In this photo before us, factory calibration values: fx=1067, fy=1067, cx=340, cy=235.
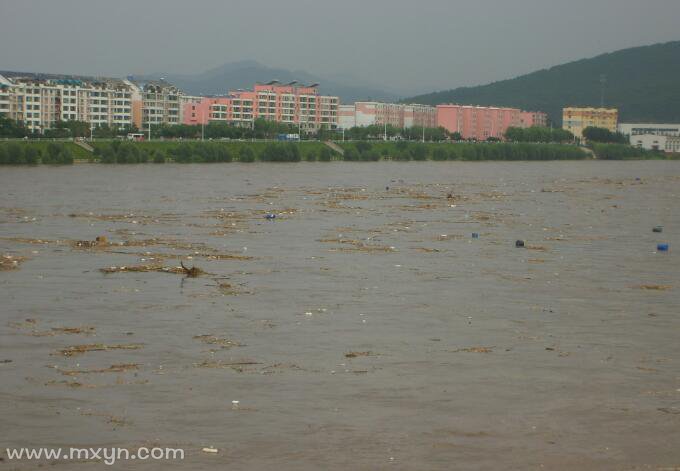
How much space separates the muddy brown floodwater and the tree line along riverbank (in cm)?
5400

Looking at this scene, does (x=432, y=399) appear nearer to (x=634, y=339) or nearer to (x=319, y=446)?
(x=319, y=446)

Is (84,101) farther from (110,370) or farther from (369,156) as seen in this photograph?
(110,370)

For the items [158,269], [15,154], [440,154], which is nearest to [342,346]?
[158,269]

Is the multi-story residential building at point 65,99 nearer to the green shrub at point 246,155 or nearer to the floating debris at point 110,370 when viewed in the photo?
the green shrub at point 246,155

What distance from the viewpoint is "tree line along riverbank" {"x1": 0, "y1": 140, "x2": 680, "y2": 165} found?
281ft

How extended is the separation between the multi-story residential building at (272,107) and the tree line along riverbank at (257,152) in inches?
1283

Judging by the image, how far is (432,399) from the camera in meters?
12.5

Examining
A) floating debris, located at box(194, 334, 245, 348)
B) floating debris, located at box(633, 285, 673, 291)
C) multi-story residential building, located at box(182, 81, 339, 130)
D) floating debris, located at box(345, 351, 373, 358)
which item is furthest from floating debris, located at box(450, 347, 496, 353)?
multi-story residential building, located at box(182, 81, 339, 130)

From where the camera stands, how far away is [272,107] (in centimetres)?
16862

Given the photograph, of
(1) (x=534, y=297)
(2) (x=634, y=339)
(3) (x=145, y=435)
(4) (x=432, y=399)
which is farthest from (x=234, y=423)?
(1) (x=534, y=297)

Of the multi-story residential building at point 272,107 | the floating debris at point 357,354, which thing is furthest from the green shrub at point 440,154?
the floating debris at point 357,354

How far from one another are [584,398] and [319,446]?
3653 mm

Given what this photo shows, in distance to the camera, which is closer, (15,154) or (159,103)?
(15,154)

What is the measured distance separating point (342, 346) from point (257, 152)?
91640 mm
